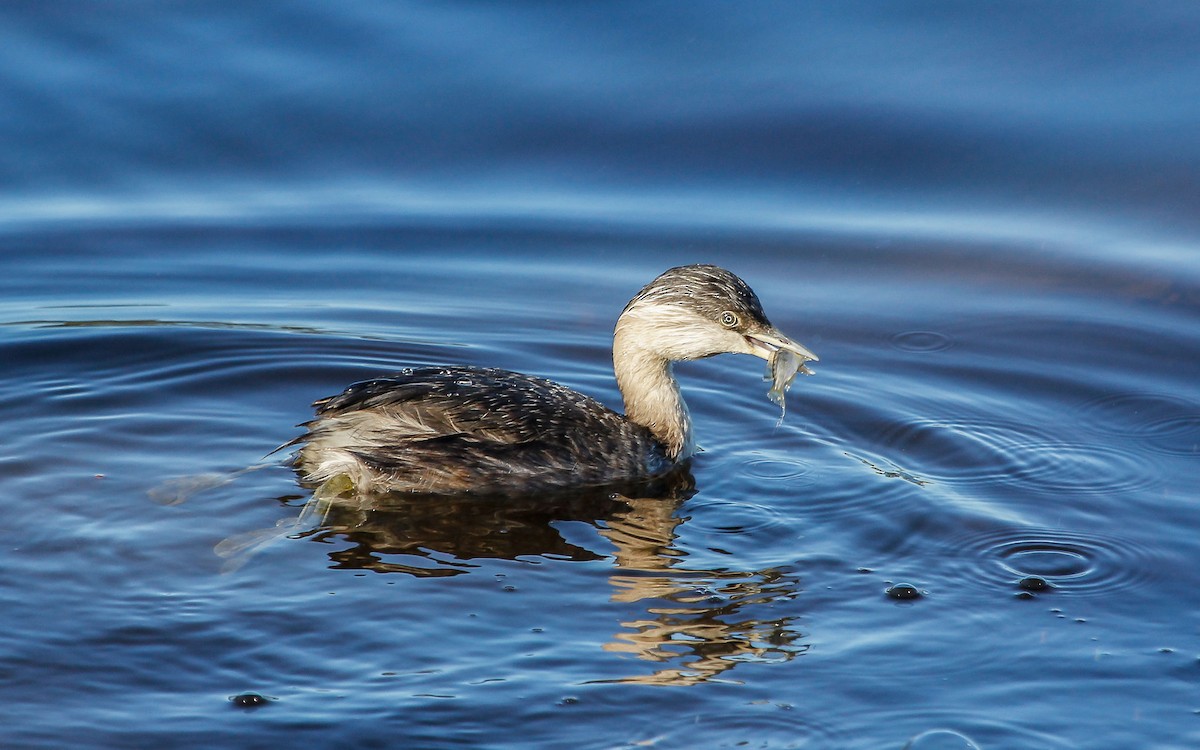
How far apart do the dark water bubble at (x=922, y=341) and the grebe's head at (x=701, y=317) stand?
5.92 ft

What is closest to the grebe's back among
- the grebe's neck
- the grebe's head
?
the grebe's neck

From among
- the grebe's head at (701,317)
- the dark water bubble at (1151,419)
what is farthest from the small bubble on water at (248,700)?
the dark water bubble at (1151,419)

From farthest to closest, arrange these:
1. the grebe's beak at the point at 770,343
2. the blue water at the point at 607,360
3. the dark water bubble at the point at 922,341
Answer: the dark water bubble at the point at 922,341, the grebe's beak at the point at 770,343, the blue water at the point at 607,360

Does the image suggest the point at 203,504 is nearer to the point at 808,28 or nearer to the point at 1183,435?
the point at 1183,435

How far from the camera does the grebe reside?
8.08 m

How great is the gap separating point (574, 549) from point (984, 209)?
5.75 meters

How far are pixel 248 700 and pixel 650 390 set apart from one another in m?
3.69

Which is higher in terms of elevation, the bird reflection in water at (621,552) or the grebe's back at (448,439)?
the grebe's back at (448,439)

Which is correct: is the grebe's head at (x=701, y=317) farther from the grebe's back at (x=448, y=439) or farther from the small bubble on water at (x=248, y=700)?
the small bubble on water at (x=248, y=700)

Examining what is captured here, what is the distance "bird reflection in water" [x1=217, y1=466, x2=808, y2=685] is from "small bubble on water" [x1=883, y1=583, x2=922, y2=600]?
1.38ft

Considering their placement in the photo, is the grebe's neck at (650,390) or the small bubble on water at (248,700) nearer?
the small bubble on water at (248,700)

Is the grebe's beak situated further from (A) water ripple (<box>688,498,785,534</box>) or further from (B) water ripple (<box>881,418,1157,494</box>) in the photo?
(A) water ripple (<box>688,498,785,534</box>)

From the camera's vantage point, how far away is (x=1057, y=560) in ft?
24.1

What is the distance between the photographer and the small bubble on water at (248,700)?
592 cm
